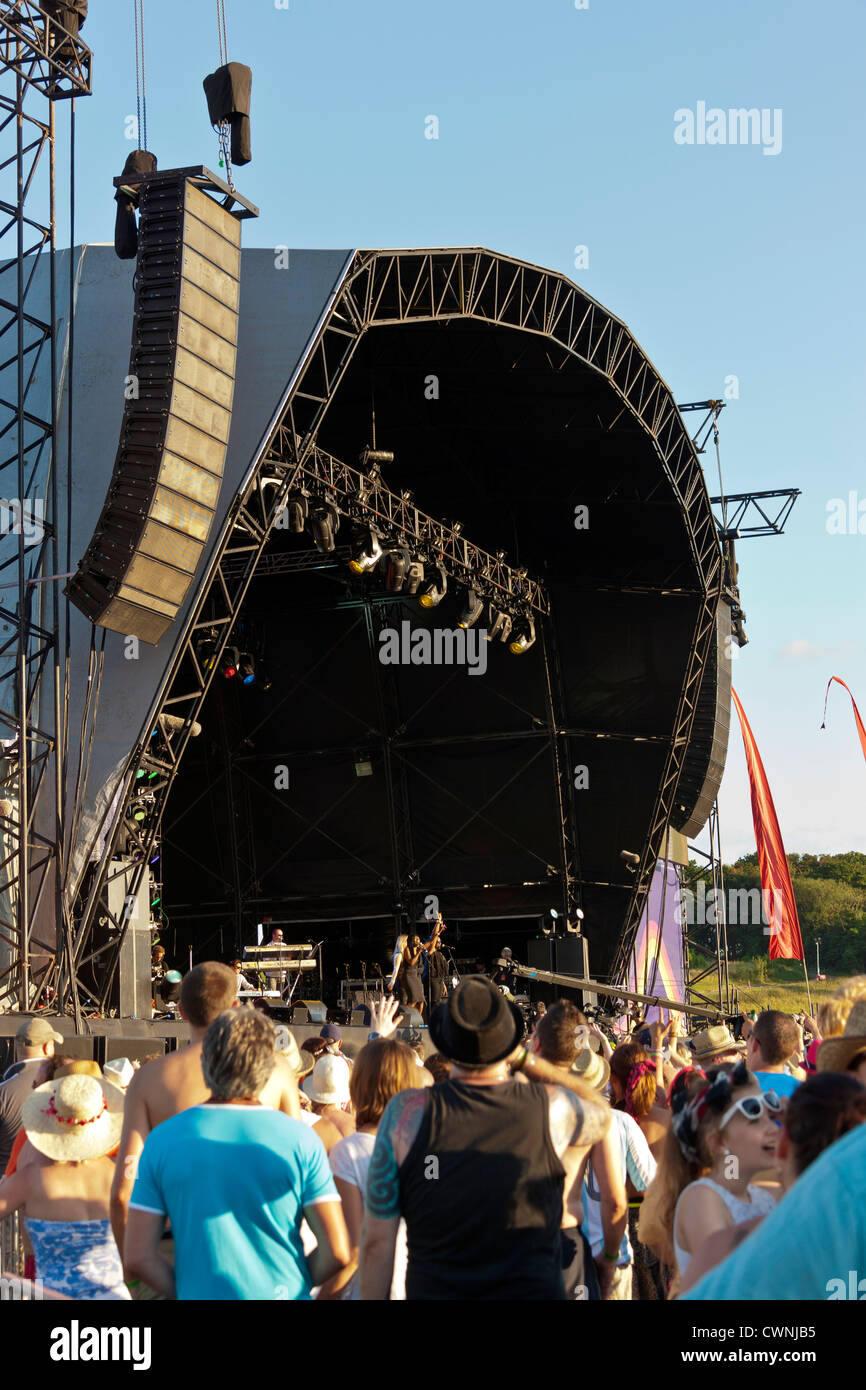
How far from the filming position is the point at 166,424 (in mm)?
12594

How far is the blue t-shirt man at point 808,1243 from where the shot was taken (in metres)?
1.33

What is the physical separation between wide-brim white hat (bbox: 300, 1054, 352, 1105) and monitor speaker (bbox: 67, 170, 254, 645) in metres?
8.67

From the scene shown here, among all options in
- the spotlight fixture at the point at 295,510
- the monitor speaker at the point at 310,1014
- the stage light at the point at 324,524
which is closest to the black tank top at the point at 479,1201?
the spotlight fixture at the point at 295,510

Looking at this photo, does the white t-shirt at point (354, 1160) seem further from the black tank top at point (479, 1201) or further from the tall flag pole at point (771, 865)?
the tall flag pole at point (771, 865)

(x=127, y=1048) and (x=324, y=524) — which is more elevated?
(x=324, y=524)

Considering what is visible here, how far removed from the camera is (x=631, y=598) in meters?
21.4

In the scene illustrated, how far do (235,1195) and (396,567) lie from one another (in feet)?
46.8

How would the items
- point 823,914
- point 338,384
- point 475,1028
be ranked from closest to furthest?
1. point 475,1028
2. point 338,384
3. point 823,914

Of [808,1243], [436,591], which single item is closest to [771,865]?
[436,591]

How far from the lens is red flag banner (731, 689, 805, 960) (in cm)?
2102

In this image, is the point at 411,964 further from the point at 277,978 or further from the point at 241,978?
the point at 241,978

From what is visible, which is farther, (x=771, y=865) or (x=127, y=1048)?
(x=771, y=865)

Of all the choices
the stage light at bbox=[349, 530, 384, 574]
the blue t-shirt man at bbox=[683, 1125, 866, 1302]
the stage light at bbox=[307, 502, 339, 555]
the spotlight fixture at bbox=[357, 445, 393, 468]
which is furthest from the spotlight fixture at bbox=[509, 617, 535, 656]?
the blue t-shirt man at bbox=[683, 1125, 866, 1302]
